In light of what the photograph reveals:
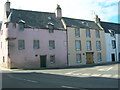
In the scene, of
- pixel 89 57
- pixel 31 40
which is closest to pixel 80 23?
pixel 89 57

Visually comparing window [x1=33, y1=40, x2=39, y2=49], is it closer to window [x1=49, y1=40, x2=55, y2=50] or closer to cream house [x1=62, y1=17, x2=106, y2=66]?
window [x1=49, y1=40, x2=55, y2=50]

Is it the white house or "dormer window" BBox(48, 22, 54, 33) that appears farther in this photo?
the white house

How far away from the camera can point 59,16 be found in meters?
38.3

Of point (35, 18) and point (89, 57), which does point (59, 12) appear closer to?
point (35, 18)

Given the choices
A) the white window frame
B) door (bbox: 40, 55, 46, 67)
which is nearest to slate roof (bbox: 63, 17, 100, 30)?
the white window frame

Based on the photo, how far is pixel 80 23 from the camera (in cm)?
4034

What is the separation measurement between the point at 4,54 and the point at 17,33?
194 inches

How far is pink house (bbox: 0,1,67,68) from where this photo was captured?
31.0 m

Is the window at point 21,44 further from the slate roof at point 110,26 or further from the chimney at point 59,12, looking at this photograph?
the slate roof at point 110,26

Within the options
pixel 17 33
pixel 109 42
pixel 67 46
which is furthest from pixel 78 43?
pixel 17 33

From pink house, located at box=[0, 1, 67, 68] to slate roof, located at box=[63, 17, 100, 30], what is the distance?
211 cm

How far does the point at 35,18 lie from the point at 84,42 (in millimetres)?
11766

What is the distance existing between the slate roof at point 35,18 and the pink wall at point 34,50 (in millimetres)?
1318

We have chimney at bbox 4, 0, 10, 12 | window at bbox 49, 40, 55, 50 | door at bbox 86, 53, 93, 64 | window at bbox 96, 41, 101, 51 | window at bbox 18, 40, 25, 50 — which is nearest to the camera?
window at bbox 18, 40, 25, 50
